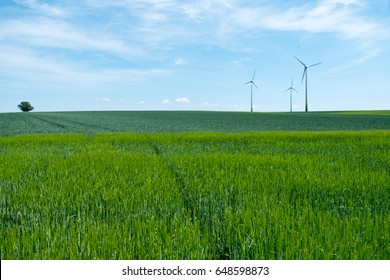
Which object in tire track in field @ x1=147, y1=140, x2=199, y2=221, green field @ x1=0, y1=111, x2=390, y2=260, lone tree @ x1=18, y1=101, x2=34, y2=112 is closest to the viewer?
green field @ x1=0, y1=111, x2=390, y2=260

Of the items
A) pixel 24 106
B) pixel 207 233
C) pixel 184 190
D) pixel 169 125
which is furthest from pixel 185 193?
pixel 24 106

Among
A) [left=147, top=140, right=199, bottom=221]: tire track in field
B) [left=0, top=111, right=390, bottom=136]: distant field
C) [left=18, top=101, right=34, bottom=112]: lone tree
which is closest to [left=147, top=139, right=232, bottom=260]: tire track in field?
[left=147, top=140, right=199, bottom=221]: tire track in field

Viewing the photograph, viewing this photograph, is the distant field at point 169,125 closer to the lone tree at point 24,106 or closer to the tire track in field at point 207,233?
the tire track in field at point 207,233

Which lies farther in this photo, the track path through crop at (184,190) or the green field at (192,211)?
the track path through crop at (184,190)

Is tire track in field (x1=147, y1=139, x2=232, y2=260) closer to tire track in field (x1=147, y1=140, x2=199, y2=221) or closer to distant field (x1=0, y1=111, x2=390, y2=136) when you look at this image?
tire track in field (x1=147, y1=140, x2=199, y2=221)

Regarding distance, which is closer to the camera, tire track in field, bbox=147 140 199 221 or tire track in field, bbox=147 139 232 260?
tire track in field, bbox=147 139 232 260

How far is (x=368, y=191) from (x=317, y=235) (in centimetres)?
276

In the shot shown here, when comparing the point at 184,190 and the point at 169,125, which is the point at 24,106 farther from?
the point at 184,190

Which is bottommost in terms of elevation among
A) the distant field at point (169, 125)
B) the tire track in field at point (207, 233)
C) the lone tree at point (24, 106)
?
the tire track in field at point (207, 233)

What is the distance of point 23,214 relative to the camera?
4609 millimetres

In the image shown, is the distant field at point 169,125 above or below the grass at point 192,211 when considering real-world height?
above

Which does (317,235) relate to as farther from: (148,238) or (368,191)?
(368,191)

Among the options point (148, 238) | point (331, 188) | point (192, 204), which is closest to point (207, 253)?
point (148, 238)

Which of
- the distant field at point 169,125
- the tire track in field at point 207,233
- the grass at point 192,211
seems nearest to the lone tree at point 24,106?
the distant field at point 169,125
